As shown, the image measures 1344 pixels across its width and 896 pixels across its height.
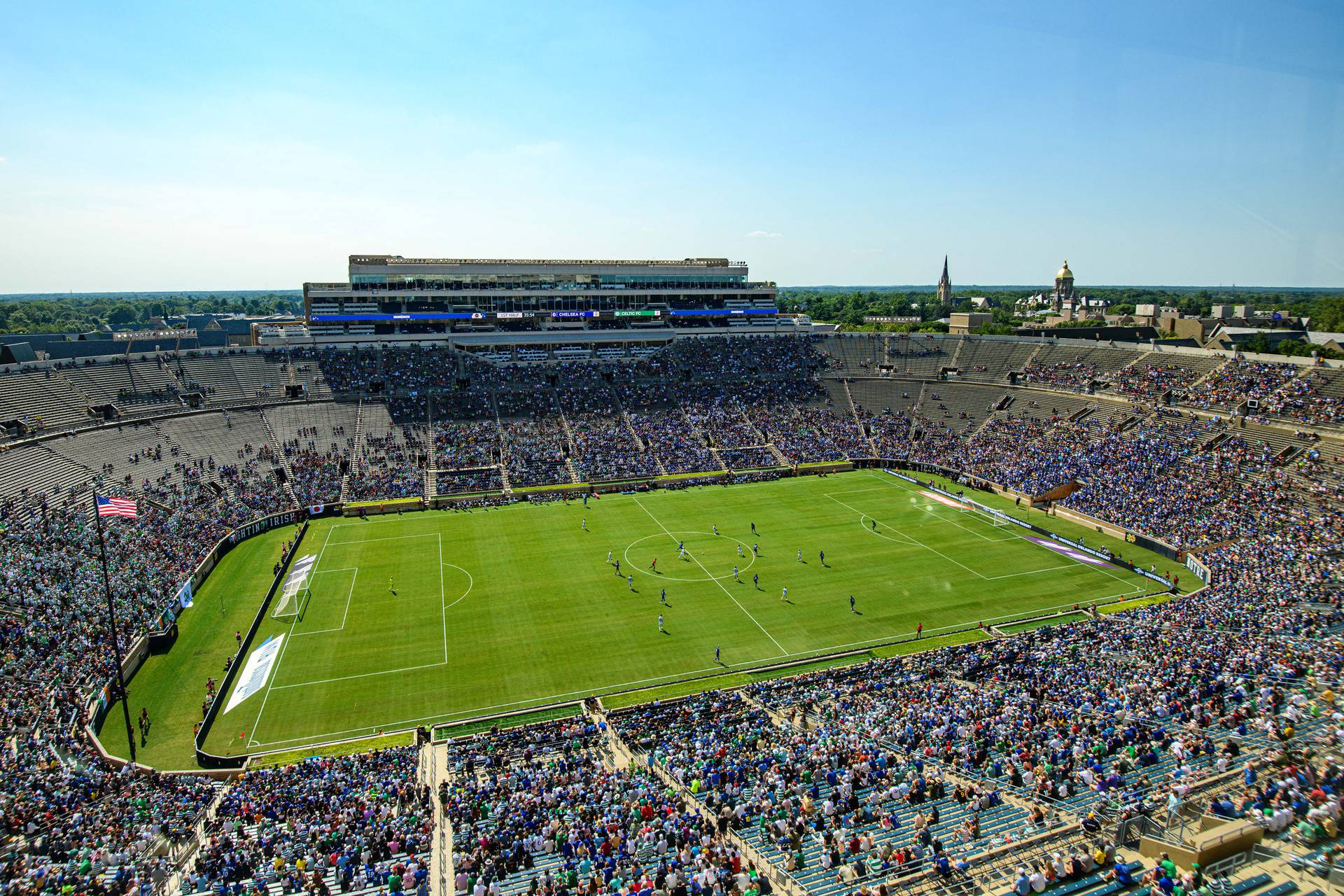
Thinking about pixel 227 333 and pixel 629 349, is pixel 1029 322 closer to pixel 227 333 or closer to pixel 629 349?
pixel 629 349

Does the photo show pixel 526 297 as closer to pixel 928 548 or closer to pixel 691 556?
pixel 691 556

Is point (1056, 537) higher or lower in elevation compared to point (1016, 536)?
higher

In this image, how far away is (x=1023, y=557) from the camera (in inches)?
1752

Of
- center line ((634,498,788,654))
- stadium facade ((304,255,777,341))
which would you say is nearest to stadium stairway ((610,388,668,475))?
center line ((634,498,788,654))

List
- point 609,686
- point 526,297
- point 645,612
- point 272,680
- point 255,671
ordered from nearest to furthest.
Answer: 1. point 609,686
2. point 255,671
3. point 272,680
4. point 645,612
5. point 526,297

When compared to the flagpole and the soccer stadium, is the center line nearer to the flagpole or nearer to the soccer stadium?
the soccer stadium

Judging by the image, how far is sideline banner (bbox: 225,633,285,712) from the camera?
29.3 meters

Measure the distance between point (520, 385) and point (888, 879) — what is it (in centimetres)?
6233

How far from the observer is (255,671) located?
30922 mm

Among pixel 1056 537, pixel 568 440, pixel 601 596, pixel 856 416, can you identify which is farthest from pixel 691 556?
pixel 856 416

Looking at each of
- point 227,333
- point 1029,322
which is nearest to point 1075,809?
point 227,333

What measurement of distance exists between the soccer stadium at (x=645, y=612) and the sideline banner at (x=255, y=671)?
28 cm

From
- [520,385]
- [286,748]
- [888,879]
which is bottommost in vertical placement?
[286,748]

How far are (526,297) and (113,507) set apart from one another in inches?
2177
